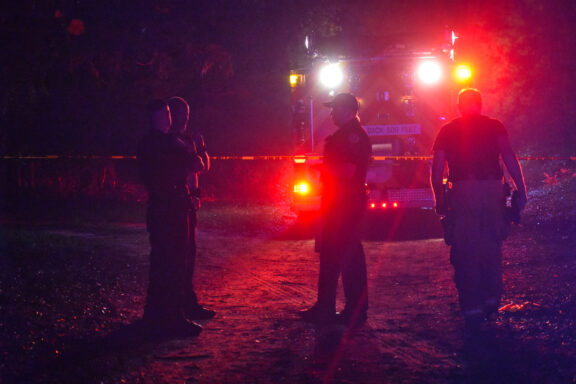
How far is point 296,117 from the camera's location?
13.0 metres

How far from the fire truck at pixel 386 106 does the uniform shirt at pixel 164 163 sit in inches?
277

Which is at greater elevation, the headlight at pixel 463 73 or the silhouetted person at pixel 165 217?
the headlight at pixel 463 73

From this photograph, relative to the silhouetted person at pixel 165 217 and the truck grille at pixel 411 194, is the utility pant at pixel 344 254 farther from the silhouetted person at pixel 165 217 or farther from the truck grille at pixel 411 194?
the truck grille at pixel 411 194

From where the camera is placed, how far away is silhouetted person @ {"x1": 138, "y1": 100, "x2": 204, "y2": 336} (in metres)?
5.58

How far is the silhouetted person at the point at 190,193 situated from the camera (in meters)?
→ 6.00

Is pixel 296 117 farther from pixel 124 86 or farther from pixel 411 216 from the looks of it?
pixel 124 86

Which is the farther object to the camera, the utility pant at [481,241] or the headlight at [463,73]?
the headlight at [463,73]

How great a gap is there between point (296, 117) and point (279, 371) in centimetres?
Answer: 867

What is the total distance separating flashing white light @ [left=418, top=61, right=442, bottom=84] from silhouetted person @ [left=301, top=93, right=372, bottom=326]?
7.11 meters

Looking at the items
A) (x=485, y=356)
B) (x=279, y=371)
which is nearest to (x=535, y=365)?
(x=485, y=356)

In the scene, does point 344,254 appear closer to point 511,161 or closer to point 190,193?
point 190,193

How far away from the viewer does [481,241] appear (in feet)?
19.4

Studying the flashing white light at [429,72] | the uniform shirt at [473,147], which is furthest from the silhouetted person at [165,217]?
the flashing white light at [429,72]

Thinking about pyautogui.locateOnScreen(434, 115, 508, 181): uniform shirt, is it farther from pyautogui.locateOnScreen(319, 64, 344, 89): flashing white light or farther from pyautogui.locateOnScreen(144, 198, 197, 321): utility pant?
pyautogui.locateOnScreen(319, 64, 344, 89): flashing white light
